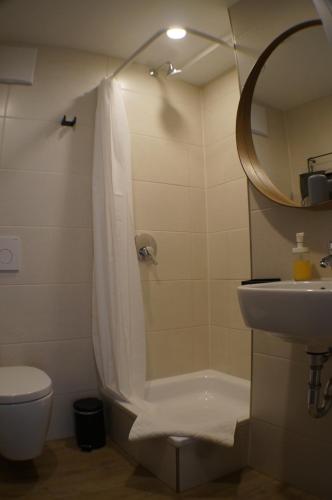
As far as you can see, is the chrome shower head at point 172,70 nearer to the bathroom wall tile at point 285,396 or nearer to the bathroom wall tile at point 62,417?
the bathroom wall tile at point 285,396

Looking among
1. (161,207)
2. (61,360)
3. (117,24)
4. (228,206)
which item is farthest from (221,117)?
(61,360)

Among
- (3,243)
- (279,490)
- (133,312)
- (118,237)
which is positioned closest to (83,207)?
(118,237)

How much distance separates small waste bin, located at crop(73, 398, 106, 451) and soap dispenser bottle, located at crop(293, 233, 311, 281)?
119cm

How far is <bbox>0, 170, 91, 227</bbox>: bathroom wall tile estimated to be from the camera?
187 centimetres

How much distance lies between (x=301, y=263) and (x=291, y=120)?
2.12 feet

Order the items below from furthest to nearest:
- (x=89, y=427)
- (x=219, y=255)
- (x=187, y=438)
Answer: (x=219, y=255) < (x=89, y=427) < (x=187, y=438)

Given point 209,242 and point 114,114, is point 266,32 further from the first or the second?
point 209,242

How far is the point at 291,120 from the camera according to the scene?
1546 millimetres

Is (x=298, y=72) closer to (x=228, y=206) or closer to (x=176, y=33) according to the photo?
(x=176, y=33)

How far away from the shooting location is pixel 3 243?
182 centimetres

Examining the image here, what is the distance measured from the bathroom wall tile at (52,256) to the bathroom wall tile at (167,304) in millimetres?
388

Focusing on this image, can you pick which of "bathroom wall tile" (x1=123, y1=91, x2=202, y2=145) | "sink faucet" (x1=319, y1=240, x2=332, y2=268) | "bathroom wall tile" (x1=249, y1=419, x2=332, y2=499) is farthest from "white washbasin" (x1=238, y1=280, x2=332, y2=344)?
"bathroom wall tile" (x1=123, y1=91, x2=202, y2=145)

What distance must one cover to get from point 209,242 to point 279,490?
1387 mm

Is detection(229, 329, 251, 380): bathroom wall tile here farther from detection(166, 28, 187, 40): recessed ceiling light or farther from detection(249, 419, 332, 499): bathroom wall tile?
detection(166, 28, 187, 40): recessed ceiling light
